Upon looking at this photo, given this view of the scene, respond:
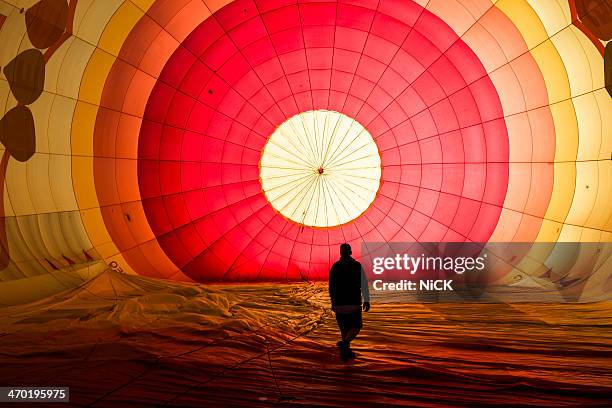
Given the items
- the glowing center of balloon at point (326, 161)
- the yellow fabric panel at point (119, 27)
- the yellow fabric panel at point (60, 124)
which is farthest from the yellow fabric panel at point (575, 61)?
the yellow fabric panel at point (60, 124)

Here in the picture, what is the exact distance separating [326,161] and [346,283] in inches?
169

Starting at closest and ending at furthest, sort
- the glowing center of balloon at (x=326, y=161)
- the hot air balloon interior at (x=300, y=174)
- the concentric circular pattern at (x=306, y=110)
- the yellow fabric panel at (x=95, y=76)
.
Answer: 1. the hot air balloon interior at (x=300, y=174)
2. the yellow fabric panel at (x=95, y=76)
3. the concentric circular pattern at (x=306, y=110)
4. the glowing center of balloon at (x=326, y=161)

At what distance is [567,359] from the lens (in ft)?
11.5

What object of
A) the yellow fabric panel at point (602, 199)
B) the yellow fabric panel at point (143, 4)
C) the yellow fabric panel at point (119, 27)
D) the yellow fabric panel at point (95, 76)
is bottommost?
the yellow fabric panel at point (602, 199)

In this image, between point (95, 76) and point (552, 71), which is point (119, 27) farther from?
point (552, 71)

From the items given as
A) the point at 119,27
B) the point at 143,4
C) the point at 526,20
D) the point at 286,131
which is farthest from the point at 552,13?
the point at 119,27

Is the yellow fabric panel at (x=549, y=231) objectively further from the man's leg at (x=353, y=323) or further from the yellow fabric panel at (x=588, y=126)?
the man's leg at (x=353, y=323)

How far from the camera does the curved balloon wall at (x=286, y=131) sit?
6.14 metres

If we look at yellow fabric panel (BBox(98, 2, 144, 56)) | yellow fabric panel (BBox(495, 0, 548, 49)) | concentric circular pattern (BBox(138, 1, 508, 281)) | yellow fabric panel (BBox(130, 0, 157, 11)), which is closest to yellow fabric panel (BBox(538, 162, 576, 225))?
concentric circular pattern (BBox(138, 1, 508, 281))

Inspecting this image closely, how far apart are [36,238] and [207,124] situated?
2.70 metres

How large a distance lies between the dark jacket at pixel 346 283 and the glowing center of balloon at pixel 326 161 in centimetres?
414

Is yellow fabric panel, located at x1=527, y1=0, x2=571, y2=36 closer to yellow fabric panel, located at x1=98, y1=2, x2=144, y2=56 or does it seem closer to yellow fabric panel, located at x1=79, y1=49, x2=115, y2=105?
yellow fabric panel, located at x1=98, y1=2, x2=144, y2=56

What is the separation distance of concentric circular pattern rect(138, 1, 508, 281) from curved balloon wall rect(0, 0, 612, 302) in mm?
21

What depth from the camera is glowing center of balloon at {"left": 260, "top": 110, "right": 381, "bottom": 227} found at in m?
8.07
